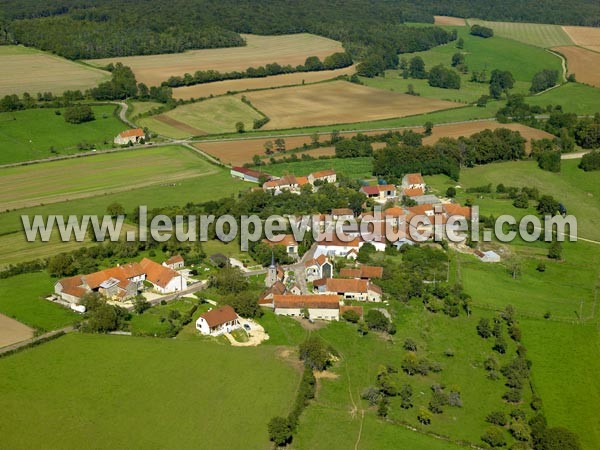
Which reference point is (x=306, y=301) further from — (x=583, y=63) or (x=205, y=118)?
(x=583, y=63)

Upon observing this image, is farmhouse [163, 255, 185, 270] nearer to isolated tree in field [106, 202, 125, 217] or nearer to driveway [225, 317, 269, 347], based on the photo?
driveway [225, 317, 269, 347]

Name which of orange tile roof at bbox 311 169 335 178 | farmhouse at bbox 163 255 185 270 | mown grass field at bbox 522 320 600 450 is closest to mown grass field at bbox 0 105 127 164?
orange tile roof at bbox 311 169 335 178

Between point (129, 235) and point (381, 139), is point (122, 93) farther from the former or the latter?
point (129, 235)

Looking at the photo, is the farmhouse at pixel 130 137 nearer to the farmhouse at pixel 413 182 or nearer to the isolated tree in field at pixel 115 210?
the isolated tree in field at pixel 115 210

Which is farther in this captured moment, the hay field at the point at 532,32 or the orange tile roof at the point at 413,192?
the hay field at the point at 532,32

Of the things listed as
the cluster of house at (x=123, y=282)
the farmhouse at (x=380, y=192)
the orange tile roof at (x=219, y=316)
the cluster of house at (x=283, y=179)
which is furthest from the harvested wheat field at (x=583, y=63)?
the orange tile roof at (x=219, y=316)


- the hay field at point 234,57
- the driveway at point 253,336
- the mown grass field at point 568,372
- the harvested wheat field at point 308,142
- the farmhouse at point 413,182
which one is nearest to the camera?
the mown grass field at point 568,372

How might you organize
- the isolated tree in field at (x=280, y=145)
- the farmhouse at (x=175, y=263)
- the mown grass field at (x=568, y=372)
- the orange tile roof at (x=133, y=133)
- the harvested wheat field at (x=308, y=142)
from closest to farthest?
the mown grass field at (x=568, y=372), the farmhouse at (x=175, y=263), the harvested wheat field at (x=308, y=142), the isolated tree in field at (x=280, y=145), the orange tile roof at (x=133, y=133)
